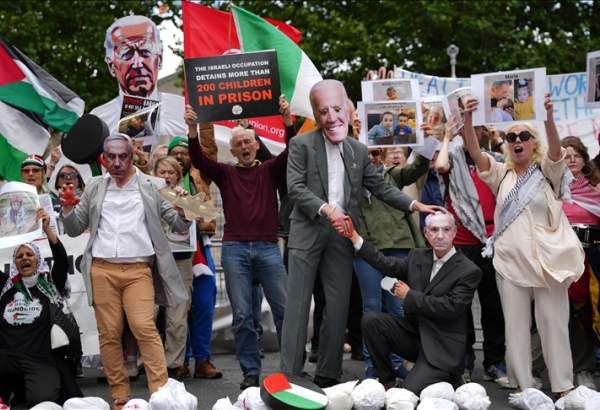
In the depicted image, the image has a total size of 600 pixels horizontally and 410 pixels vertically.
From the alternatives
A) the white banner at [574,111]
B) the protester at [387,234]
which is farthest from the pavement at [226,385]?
the white banner at [574,111]

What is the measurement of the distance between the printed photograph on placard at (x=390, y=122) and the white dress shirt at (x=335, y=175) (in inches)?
21.6

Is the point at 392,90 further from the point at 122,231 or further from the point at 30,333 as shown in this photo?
the point at 30,333

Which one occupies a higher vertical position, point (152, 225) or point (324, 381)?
point (152, 225)

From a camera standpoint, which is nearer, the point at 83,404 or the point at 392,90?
the point at 83,404

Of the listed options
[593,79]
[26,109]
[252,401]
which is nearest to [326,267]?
[252,401]

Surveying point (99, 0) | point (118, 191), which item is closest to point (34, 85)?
point (118, 191)

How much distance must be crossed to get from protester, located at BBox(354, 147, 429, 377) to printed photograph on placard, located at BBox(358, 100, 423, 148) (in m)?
0.21

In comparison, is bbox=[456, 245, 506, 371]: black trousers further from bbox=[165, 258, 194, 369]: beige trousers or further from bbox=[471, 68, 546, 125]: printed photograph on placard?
bbox=[165, 258, 194, 369]: beige trousers

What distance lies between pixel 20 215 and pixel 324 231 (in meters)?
2.00

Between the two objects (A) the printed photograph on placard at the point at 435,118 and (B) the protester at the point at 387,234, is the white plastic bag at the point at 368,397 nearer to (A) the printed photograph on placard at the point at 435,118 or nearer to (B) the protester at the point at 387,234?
(B) the protester at the point at 387,234

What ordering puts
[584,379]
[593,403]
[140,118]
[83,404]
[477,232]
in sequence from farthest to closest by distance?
1. [140,118]
2. [477,232]
3. [584,379]
4. [83,404]
5. [593,403]

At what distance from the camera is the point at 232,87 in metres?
7.50

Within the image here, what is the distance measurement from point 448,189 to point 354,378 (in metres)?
1.61

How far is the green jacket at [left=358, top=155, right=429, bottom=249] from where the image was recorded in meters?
7.60
